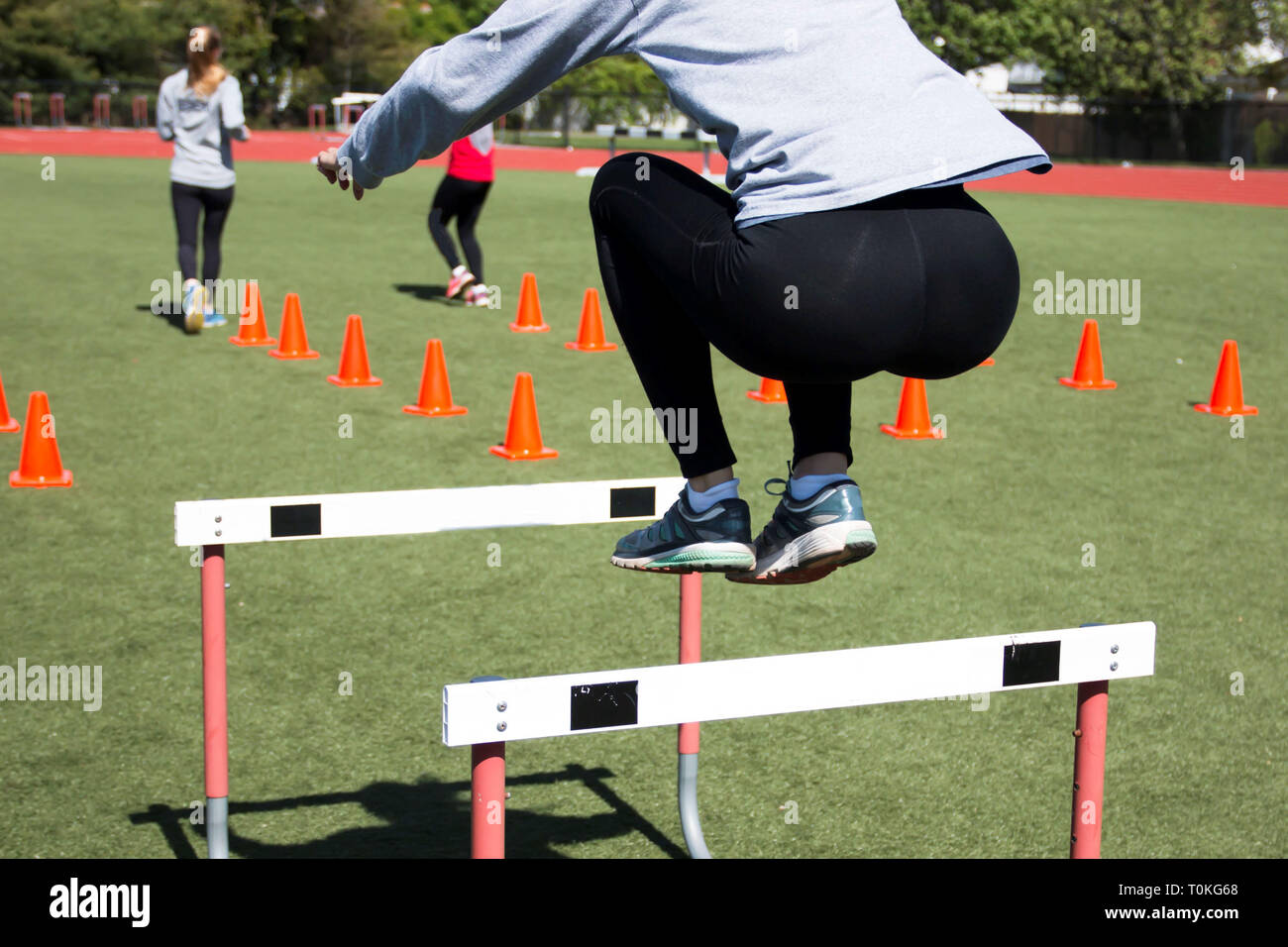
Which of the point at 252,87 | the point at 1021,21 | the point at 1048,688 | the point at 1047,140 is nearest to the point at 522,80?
the point at 1048,688

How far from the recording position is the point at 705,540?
300cm

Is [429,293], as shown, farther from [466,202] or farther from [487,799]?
[487,799]

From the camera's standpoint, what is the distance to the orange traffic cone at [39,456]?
7191 millimetres

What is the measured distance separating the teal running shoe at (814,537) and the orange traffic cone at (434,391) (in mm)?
6036

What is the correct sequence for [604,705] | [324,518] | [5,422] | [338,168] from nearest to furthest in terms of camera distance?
[604,705], [338,168], [324,518], [5,422]

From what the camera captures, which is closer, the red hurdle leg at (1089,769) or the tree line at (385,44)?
the red hurdle leg at (1089,769)

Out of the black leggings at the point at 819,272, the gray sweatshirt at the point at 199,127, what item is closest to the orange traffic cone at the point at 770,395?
the gray sweatshirt at the point at 199,127

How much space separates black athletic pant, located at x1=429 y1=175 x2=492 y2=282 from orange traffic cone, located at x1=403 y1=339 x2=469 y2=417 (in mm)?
3803

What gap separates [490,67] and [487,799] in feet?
4.07

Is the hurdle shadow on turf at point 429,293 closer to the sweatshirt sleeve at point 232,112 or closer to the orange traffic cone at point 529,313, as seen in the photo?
the orange traffic cone at point 529,313

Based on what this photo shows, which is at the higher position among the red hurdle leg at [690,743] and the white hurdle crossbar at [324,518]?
the white hurdle crossbar at [324,518]

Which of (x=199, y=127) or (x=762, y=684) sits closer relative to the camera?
(x=762, y=684)

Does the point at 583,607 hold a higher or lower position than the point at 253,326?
lower

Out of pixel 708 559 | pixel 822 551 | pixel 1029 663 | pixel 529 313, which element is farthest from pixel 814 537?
pixel 529 313
